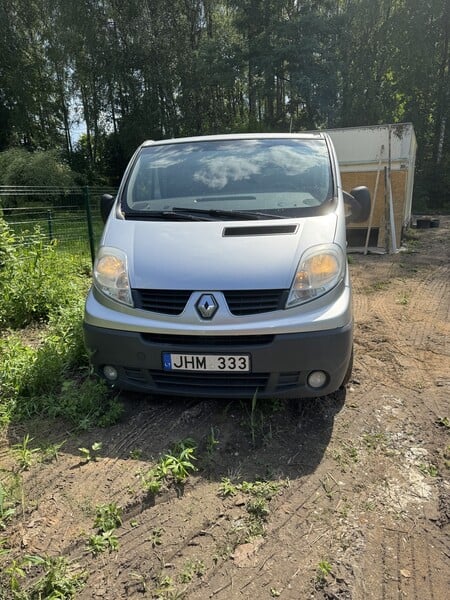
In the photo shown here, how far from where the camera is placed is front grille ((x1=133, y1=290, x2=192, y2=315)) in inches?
107

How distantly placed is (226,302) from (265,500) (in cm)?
109

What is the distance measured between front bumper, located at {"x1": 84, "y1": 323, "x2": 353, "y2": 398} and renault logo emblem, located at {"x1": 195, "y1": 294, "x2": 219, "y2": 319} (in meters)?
0.14

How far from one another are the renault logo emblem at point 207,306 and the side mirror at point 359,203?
5.86ft

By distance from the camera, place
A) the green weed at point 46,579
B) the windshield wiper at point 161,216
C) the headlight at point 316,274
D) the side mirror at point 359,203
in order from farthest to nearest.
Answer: the side mirror at point 359,203 < the windshield wiper at point 161,216 < the headlight at point 316,274 < the green weed at point 46,579

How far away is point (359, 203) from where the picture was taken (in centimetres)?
376

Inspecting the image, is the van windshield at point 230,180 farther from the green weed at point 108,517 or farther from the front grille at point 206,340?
the green weed at point 108,517

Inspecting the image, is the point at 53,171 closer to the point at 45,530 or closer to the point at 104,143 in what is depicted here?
the point at 104,143

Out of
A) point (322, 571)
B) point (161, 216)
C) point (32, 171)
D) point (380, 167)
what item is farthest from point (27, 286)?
point (32, 171)

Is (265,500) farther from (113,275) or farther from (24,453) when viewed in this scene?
(113,275)

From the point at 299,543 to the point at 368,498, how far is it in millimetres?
498

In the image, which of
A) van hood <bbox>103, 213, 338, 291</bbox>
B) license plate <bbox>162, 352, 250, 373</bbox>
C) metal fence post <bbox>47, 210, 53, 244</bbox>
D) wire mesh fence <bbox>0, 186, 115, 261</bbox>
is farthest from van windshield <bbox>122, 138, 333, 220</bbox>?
metal fence post <bbox>47, 210, 53, 244</bbox>

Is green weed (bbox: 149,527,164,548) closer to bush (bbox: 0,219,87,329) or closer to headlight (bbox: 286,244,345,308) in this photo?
headlight (bbox: 286,244,345,308)

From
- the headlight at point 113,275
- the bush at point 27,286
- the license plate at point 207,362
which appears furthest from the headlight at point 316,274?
the bush at point 27,286

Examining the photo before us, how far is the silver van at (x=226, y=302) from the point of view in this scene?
8.65 ft
